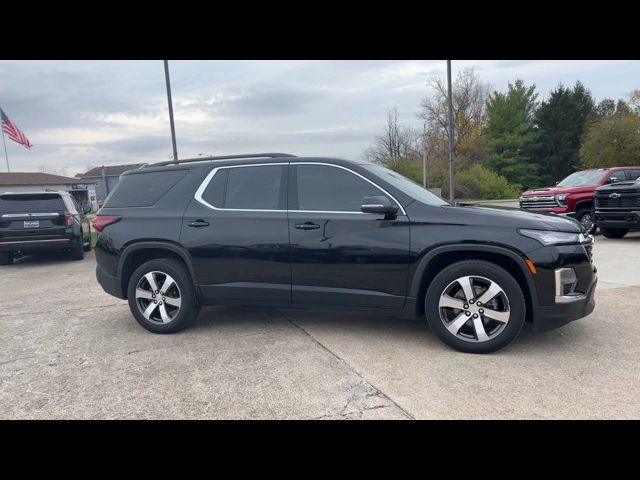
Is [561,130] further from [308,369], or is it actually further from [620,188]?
[308,369]

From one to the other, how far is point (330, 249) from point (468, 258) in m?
1.23

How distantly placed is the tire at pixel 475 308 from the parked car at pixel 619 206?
8095mm

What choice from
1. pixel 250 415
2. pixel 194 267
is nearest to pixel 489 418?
pixel 250 415

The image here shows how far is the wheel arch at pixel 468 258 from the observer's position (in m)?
3.71

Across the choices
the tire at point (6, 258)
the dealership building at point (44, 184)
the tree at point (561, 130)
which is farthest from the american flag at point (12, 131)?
the tree at point (561, 130)

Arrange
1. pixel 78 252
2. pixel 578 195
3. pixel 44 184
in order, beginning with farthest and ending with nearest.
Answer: pixel 44 184 → pixel 578 195 → pixel 78 252

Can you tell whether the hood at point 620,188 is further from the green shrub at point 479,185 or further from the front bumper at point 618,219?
the green shrub at point 479,185

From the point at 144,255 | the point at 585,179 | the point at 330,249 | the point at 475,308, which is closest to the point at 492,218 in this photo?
the point at 475,308

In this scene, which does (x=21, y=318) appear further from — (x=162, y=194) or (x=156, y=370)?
(x=156, y=370)

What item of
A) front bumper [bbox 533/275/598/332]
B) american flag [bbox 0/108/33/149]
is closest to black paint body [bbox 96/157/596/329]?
front bumper [bbox 533/275/598/332]

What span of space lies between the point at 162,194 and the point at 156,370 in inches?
75.6

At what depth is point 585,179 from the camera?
1206 centimetres

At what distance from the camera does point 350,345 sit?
4141 mm

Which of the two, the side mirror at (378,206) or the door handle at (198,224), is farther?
the door handle at (198,224)
